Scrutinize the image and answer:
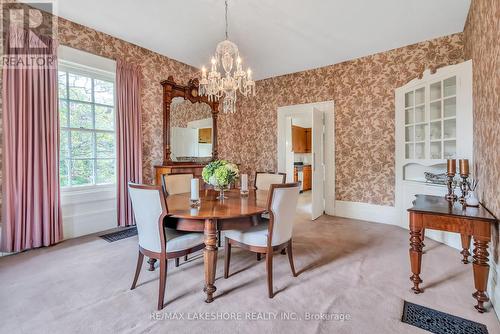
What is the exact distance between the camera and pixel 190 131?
4.44m

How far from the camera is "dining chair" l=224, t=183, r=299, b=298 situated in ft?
6.21

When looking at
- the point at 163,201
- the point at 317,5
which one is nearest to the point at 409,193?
the point at 317,5

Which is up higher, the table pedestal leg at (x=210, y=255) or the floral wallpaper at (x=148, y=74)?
the floral wallpaper at (x=148, y=74)

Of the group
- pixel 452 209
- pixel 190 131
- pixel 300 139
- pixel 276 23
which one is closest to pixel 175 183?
pixel 190 131

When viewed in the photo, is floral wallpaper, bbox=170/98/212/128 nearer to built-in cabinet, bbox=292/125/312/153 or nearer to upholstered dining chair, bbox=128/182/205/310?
upholstered dining chair, bbox=128/182/205/310

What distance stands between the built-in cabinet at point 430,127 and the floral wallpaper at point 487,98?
0.69ft

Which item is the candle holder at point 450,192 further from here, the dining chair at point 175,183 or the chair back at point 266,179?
the dining chair at point 175,183

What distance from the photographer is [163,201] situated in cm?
174

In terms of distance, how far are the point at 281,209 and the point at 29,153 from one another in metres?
2.88

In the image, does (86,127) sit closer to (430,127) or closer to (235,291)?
(235,291)

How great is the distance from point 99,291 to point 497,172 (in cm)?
318

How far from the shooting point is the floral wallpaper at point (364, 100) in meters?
3.62

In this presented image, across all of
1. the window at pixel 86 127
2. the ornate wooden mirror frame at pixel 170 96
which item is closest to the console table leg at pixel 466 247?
the ornate wooden mirror frame at pixel 170 96

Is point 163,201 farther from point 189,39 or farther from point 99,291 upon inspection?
point 189,39
